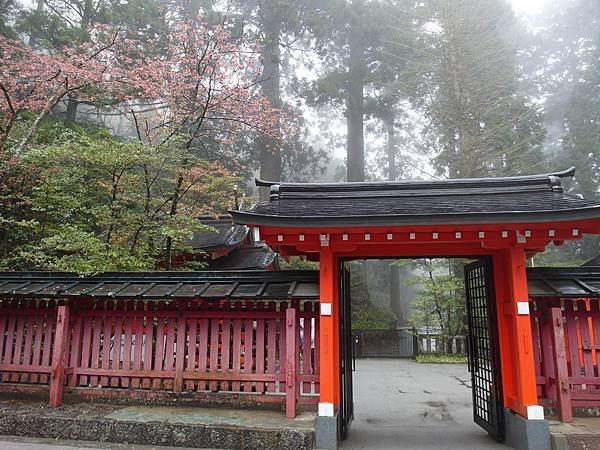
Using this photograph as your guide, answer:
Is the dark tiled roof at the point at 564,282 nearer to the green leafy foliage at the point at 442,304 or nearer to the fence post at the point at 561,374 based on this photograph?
the fence post at the point at 561,374

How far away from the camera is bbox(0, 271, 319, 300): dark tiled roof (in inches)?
233

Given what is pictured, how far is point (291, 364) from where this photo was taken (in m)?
5.62

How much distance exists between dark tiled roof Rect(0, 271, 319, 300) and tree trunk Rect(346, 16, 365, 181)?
17326 millimetres

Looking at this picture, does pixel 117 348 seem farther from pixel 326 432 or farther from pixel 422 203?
pixel 422 203

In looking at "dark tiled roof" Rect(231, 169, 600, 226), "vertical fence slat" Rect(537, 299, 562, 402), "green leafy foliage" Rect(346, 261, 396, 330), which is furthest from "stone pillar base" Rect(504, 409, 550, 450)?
"green leafy foliage" Rect(346, 261, 396, 330)

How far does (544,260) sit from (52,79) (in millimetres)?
21844

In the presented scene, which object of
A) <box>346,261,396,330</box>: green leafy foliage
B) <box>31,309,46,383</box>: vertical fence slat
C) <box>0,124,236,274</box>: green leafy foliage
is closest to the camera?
<box>31,309,46,383</box>: vertical fence slat

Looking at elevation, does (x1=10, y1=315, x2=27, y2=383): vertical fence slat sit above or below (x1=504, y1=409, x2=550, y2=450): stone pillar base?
above

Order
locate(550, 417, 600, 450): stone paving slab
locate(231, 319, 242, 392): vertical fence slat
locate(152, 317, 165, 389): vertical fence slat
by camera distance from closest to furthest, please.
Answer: locate(550, 417, 600, 450): stone paving slab
locate(231, 319, 242, 392): vertical fence slat
locate(152, 317, 165, 389): vertical fence slat

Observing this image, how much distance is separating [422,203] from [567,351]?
2877 mm

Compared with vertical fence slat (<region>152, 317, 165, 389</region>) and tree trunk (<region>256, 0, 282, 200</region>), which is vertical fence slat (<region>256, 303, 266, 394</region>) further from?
tree trunk (<region>256, 0, 282, 200</region>)

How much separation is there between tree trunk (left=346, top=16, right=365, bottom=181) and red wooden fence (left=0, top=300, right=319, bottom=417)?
17.7m

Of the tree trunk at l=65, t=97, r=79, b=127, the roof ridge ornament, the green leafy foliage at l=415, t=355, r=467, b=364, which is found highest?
the tree trunk at l=65, t=97, r=79, b=127

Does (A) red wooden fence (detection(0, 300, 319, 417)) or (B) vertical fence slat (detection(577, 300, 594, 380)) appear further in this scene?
(A) red wooden fence (detection(0, 300, 319, 417))
